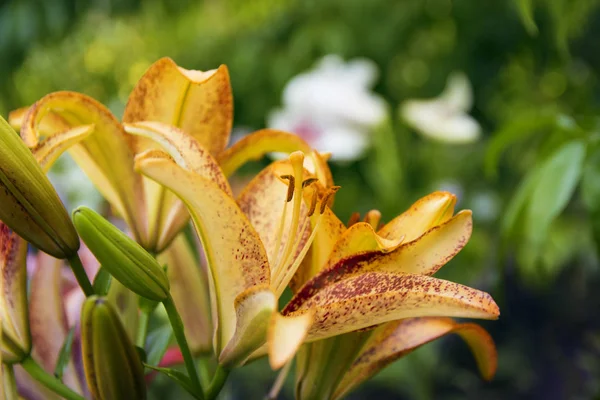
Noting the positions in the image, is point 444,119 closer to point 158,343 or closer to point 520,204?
point 520,204

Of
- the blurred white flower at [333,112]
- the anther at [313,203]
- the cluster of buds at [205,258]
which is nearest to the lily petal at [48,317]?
the cluster of buds at [205,258]

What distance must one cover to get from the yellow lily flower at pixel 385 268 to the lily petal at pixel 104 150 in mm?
69

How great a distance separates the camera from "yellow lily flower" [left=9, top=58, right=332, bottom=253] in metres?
0.25

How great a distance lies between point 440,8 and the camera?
0.95 meters

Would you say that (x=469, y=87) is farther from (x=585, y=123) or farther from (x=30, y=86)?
(x=30, y=86)

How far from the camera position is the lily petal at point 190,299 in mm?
280

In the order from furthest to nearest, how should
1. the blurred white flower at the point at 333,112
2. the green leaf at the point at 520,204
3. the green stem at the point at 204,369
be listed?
the blurred white flower at the point at 333,112 < the green leaf at the point at 520,204 < the green stem at the point at 204,369

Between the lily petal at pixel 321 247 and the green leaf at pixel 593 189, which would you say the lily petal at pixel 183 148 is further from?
the green leaf at pixel 593 189

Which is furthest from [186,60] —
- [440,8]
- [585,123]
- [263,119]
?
[585,123]

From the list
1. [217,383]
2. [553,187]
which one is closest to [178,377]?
[217,383]

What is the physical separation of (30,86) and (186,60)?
3.16ft

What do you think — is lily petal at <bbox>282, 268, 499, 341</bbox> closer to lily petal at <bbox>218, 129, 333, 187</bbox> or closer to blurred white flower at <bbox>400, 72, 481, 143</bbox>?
lily petal at <bbox>218, 129, 333, 187</bbox>

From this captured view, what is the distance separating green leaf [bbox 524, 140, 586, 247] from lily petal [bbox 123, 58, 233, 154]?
183 mm

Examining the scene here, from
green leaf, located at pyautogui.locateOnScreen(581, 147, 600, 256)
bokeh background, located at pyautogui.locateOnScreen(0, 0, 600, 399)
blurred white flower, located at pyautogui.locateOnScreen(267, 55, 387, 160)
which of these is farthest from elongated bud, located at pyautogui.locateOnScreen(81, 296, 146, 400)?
blurred white flower, located at pyautogui.locateOnScreen(267, 55, 387, 160)
